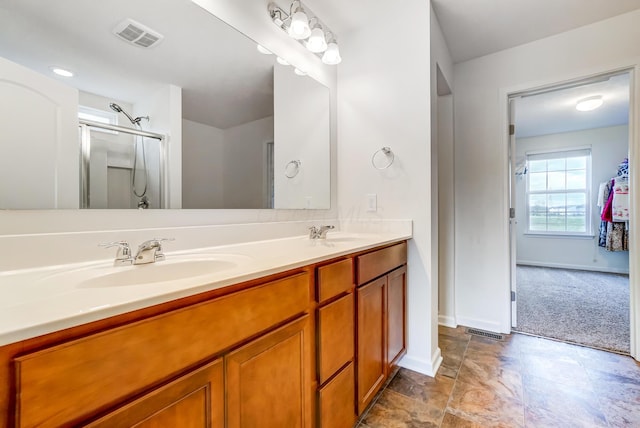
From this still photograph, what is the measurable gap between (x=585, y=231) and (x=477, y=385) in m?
4.56

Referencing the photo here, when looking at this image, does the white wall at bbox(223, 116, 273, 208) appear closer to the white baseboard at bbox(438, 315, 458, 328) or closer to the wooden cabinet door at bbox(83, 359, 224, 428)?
the wooden cabinet door at bbox(83, 359, 224, 428)

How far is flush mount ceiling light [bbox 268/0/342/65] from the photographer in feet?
5.23

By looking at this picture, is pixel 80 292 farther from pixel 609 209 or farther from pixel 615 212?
pixel 609 209

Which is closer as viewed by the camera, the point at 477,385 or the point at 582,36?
Answer: the point at 477,385

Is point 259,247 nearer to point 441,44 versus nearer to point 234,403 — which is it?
point 234,403

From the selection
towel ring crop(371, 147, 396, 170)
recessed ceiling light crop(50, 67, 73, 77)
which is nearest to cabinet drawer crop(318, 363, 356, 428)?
towel ring crop(371, 147, 396, 170)

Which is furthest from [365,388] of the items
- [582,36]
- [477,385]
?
[582,36]

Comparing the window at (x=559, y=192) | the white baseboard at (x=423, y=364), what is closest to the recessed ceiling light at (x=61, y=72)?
the white baseboard at (x=423, y=364)

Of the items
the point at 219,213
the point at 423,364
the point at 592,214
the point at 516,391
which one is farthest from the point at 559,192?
the point at 219,213

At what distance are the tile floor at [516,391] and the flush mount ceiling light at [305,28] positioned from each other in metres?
2.15

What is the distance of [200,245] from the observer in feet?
3.99

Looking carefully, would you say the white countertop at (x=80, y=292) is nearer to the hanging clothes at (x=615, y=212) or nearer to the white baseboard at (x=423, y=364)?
the white baseboard at (x=423, y=364)

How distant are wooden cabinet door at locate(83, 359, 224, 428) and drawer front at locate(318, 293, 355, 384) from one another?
436 millimetres

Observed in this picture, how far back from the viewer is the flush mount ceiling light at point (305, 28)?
1.59 m
